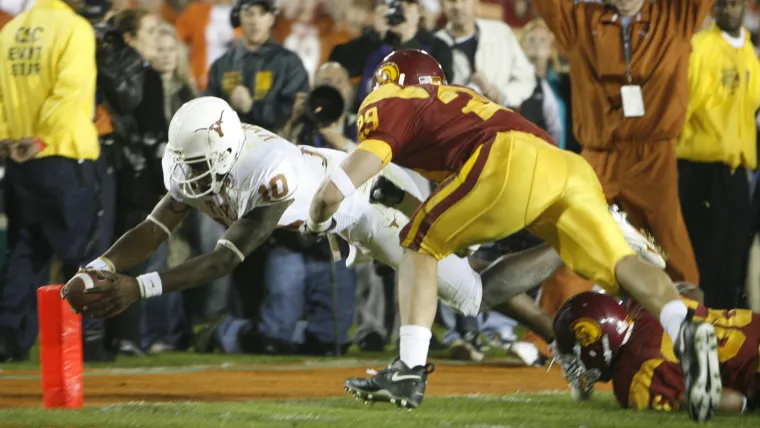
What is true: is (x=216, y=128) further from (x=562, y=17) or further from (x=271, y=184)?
(x=562, y=17)

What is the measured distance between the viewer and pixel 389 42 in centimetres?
988

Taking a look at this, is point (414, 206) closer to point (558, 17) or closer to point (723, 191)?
point (558, 17)

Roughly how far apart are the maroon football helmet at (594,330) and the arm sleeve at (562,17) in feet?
9.71

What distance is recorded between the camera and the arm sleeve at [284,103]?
9.62 m

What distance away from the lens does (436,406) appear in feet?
20.3

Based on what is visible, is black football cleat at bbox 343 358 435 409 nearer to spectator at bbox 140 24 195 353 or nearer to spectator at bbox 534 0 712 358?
spectator at bbox 534 0 712 358

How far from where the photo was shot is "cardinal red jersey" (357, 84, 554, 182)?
19.1 ft

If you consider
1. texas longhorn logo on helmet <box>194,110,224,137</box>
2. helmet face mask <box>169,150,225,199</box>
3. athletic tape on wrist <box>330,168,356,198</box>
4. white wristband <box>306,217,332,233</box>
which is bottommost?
white wristband <box>306,217,332,233</box>

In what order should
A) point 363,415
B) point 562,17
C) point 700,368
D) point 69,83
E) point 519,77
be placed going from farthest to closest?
point 519,77, point 69,83, point 562,17, point 363,415, point 700,368

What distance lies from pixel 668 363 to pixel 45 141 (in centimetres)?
457

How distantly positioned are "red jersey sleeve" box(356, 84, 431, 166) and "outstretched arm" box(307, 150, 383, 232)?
0.16 ft

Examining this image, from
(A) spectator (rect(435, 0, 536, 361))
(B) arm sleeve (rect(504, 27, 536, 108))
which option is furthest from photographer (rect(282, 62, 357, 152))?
(B) arm sleeve (rect(504, 27, 536, 108))

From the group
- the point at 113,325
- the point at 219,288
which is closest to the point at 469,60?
the point at 219,288

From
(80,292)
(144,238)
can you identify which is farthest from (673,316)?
(144,238)
